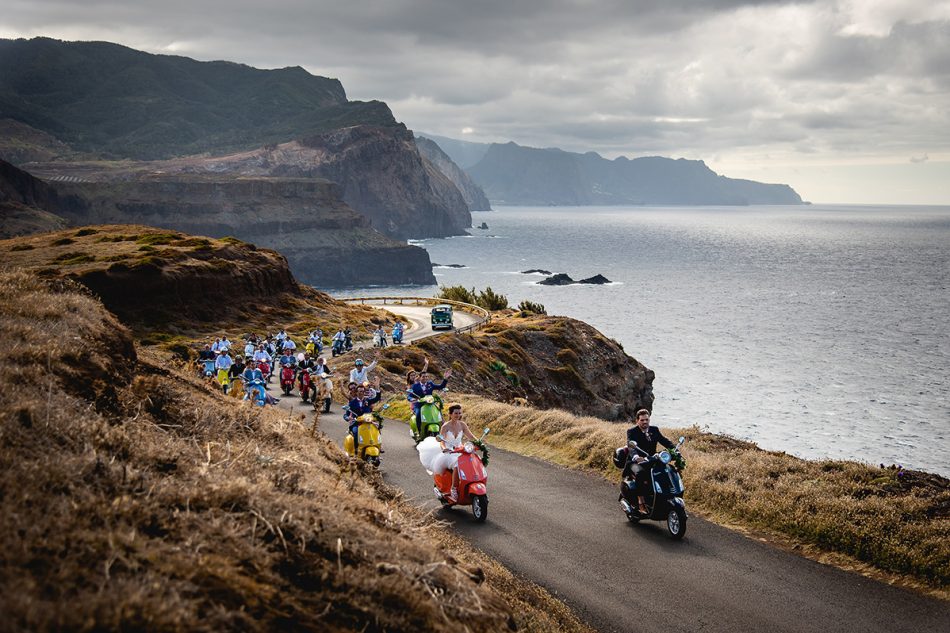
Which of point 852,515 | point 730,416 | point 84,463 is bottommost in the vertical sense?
point 730,416

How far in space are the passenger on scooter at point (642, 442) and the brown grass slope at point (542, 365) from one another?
2387cm

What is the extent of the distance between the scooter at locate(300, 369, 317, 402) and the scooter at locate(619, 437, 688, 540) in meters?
17.7

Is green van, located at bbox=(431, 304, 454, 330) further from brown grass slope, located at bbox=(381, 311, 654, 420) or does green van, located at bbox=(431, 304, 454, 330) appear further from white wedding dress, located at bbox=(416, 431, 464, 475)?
white wedding dress, located at bbox=(416, 431, 464, 475)

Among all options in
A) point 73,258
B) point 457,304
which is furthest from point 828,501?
point 457,304

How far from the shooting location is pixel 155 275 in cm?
5034

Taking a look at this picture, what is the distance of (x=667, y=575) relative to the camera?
400 inches

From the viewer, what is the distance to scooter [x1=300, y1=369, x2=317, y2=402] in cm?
2792

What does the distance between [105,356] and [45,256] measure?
50663mm

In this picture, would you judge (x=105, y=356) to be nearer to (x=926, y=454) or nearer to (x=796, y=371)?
(x=926, y=454)

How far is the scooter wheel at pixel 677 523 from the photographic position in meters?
11.7

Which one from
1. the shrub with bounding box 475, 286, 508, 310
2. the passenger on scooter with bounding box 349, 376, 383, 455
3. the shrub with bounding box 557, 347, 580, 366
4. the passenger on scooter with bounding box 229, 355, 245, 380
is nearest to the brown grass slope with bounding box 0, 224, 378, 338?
the shrub with bounding box 475, 286, 508, 310

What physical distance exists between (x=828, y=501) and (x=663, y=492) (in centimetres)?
273

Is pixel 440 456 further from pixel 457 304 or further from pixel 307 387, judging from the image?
pixel 457 304

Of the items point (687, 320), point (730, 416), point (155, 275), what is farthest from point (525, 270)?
point (155, 275)
